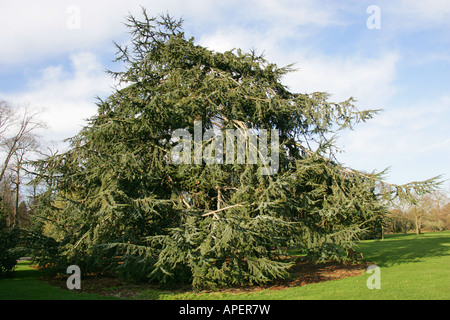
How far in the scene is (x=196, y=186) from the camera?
11.2m

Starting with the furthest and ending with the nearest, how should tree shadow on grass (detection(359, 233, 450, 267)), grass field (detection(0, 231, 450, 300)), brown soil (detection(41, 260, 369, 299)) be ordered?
tree shadow on grass (detection(359, 233, 450, 267)) → brown soil (detection(41, 260, 369, 299)) → grass field (detection(0, 231, 450, 300))

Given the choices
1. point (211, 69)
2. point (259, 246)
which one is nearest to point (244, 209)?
point (259, 246)

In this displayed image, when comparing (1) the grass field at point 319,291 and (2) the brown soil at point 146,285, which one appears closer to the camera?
(1) the grass field at point 319,291

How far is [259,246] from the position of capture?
886cm

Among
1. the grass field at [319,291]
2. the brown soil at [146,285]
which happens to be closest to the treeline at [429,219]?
the brown soil at [146,285]

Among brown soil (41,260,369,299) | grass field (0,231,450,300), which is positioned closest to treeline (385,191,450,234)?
brown soil (41,260,369,299)

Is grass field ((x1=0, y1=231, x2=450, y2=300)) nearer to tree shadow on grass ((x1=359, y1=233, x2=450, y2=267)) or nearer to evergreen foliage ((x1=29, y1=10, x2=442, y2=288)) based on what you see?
evergreen foliage ((x1=29, y1=10, x2=442, y2=288))

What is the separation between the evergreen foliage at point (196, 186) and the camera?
8.82 meters

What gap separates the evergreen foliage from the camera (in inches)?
347

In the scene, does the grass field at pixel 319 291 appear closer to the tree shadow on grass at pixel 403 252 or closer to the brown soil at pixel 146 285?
the brown soil at pixel 146 285

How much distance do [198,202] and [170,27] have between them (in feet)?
27.0

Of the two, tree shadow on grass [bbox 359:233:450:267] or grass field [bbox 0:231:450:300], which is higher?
grass field [bbox 0:231:450:300]
